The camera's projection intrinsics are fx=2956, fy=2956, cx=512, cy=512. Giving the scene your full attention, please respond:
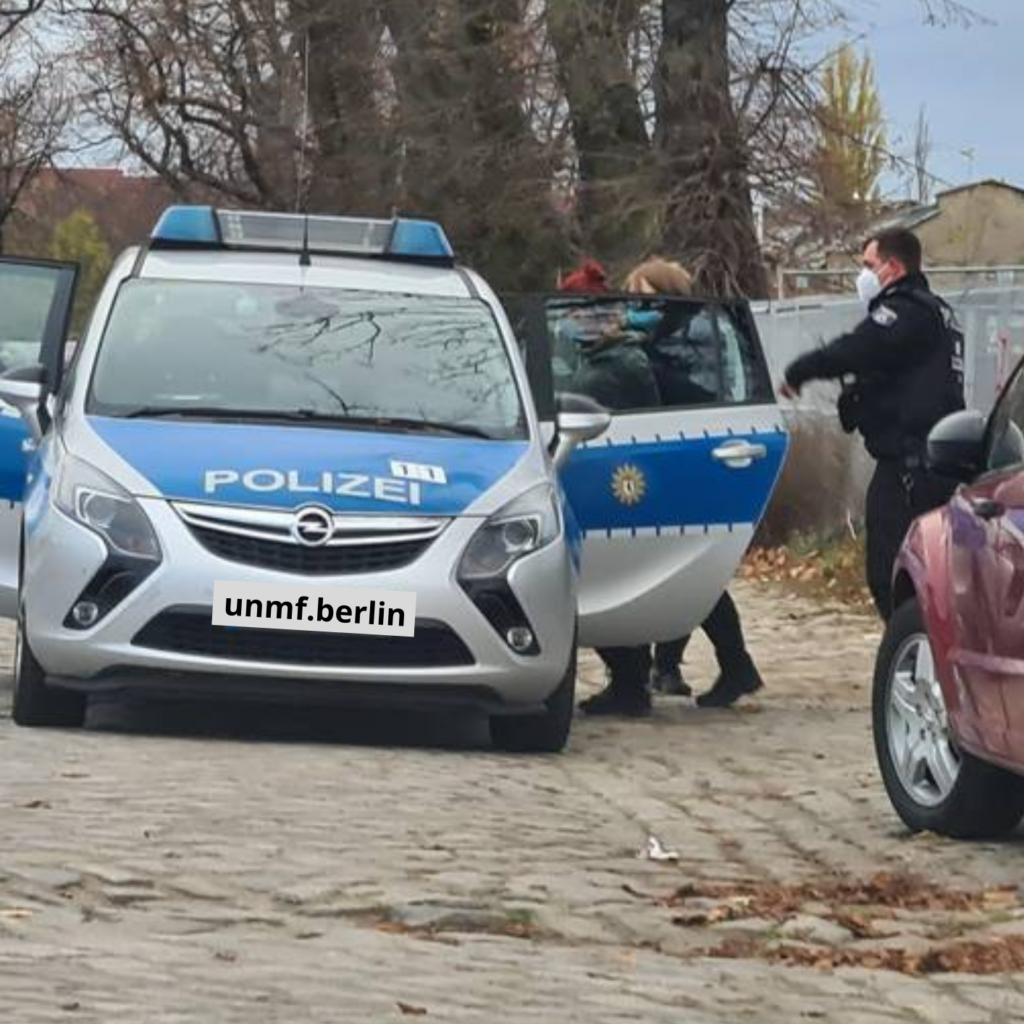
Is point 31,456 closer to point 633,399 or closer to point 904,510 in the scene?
point 633,399

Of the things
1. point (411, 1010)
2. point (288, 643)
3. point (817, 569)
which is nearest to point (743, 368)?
point (288, 643)

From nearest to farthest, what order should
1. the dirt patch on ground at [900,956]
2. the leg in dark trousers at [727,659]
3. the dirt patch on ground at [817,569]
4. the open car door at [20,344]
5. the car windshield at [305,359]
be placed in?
the dirt patch on ground at [900,956], the car windshield at [305,359], the open car door at [20,344], the leg in dark trousers at [727,659], the dirt patch on ground at [817,569]

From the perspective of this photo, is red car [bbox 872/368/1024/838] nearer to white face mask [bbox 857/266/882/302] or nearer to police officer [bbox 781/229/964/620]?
police officer [bbox 781/229/964/620]

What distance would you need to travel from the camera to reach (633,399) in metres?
11.6

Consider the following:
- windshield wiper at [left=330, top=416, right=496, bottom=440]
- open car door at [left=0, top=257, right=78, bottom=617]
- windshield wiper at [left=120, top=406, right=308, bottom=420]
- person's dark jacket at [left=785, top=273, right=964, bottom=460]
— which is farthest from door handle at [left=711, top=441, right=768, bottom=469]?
open car door at [left=0, top=257, right=78, bottom=617]

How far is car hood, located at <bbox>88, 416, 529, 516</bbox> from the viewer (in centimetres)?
972

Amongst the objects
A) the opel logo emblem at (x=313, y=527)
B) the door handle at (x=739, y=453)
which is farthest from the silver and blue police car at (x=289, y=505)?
the door handle at (x=739, y=453)

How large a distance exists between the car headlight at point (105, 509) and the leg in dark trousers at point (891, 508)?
308cm

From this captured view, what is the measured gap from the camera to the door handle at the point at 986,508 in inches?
303

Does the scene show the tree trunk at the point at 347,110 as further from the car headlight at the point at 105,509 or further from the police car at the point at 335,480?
the car headlight at the point at 105,509

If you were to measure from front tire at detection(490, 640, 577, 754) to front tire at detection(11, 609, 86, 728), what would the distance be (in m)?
1.46

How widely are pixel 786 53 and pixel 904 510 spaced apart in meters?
17.5

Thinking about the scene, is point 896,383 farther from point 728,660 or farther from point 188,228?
point 188,228

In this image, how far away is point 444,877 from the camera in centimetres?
716
